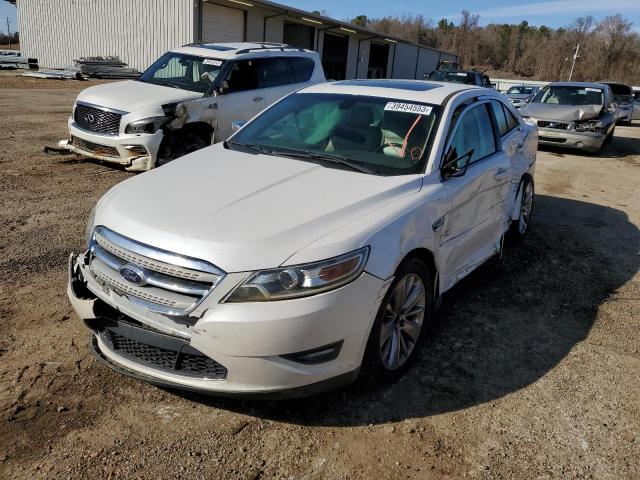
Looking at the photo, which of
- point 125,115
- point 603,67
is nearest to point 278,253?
point 125,115

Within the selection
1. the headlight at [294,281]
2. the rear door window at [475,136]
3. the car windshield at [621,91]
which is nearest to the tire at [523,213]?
the rear door window at [475,136]

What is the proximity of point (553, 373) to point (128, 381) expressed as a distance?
2642 millimetres

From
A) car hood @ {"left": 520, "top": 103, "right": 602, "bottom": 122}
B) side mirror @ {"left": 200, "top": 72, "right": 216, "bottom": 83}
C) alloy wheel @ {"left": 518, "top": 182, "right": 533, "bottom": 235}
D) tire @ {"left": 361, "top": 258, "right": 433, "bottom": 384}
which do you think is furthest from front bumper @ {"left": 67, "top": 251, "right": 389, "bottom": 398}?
car hood @ {"left": 520, "top": 103, "right": 602, "bottom": 122}

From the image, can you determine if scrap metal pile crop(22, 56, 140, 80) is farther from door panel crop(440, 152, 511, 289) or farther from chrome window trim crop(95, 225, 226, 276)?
chrome window trim crop(95, 225, 226, 276)

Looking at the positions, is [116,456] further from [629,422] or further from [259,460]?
[629,422]

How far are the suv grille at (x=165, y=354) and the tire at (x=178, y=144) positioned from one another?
509 cm

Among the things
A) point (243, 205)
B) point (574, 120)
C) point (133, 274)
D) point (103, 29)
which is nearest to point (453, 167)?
point (243, 205)

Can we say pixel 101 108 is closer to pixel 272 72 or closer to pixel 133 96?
pixel 133 96

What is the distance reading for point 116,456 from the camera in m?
2.57

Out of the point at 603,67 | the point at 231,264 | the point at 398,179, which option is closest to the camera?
the point at 231,264

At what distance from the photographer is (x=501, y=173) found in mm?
4480

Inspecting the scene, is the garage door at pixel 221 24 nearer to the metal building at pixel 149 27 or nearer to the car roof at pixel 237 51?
the metal building at pixel 149 27

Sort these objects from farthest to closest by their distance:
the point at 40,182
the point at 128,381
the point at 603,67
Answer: the point at 603,67, the point at 40,182, the point at 128,381

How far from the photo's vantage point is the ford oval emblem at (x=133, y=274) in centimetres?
267
